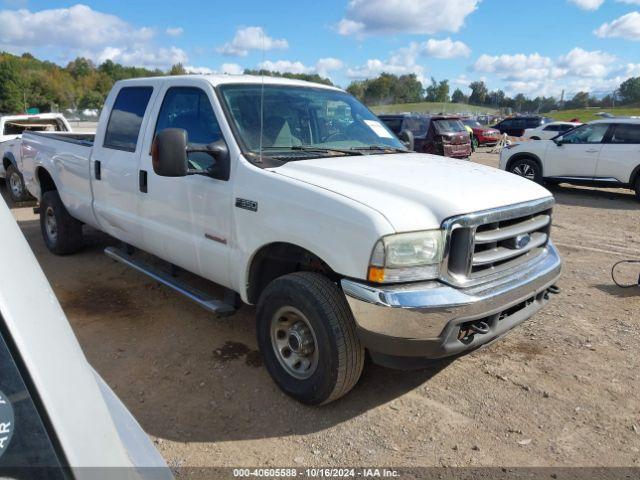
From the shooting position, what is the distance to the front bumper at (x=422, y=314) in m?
2.58

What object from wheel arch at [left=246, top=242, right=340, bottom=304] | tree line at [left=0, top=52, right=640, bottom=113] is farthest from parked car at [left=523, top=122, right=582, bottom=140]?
tree line at [left=0, top=52, right=640, bottom=113]

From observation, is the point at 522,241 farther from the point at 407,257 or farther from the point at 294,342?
the point at 294,342

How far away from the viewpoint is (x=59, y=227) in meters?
5.98

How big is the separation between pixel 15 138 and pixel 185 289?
8.09 m

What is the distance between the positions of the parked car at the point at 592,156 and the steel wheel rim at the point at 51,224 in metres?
10.9

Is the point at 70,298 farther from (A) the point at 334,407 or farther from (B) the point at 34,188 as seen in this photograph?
(A) the point at 334,407

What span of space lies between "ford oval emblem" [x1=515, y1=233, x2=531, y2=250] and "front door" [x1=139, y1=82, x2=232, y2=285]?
186 cm

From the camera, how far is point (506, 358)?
381cm

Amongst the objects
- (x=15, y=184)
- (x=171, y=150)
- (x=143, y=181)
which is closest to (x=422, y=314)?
(x=171, y=150)

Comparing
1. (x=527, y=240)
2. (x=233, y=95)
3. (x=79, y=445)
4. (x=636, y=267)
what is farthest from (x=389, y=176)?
(x=636, y=267)

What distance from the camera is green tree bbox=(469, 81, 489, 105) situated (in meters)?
109

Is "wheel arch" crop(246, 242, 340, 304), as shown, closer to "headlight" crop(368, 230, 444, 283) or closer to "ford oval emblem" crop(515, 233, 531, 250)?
"headlight" crop(368, 230, 444, 283)

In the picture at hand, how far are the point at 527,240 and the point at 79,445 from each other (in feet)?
9.63

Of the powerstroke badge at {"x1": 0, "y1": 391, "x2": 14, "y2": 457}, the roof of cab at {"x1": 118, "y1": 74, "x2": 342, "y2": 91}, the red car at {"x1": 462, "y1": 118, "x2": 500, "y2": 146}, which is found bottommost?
the red car at {"x1": 462, "y1": 118, "x2": 500, "y2": 146}
